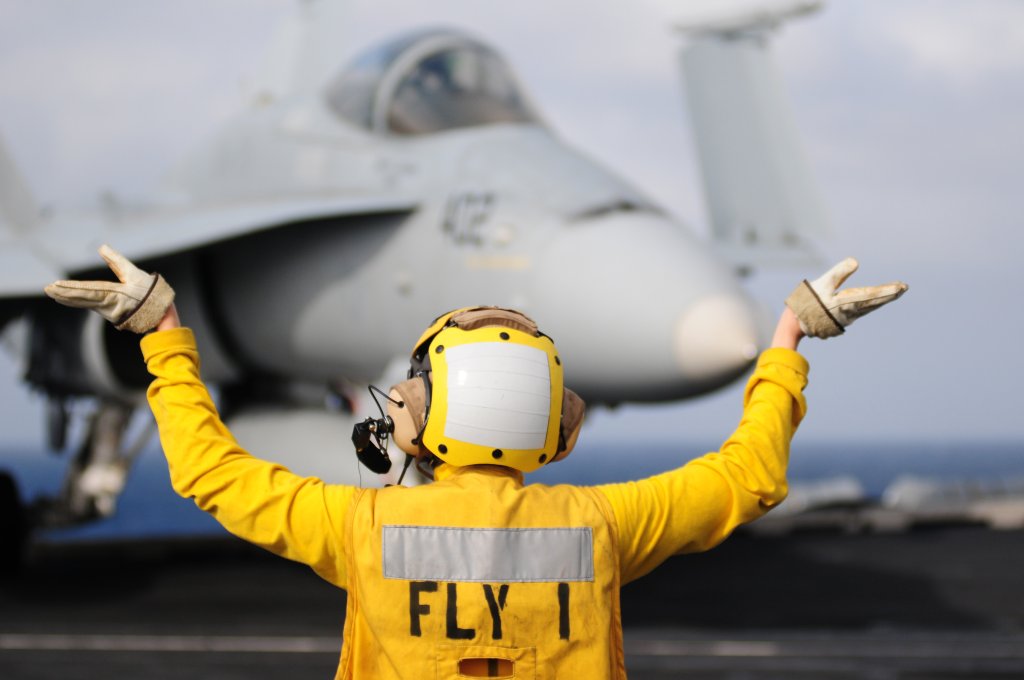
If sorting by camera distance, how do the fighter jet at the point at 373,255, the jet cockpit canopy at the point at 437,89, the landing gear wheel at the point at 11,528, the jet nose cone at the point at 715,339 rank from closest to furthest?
the jet nose cone at the point at 715,339
the fighter jet at the point at 373,255
the jet cockpit canopy at the point at 437,89
the landing gear wheel at the point at 11,528

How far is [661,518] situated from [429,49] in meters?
5.58

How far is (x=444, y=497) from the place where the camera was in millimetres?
1749

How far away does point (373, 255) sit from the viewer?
642 centimetres

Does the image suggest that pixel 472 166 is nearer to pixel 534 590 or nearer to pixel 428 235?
A: pixel 428 235

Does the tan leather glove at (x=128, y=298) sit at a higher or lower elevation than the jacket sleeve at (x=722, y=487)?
higher

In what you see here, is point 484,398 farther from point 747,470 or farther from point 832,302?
point 832,302

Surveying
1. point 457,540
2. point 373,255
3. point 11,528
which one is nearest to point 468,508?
point 457,540

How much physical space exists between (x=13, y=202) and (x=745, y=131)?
592 cm

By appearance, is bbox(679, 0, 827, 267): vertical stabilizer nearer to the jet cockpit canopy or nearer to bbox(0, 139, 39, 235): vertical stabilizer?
the jet cockpit canopy

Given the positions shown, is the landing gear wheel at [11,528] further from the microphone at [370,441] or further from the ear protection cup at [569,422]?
the ear protection cup at [569,422]

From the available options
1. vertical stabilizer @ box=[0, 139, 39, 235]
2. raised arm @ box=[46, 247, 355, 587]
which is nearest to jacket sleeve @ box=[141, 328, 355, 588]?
raised arm @ box=[46, 247, 355, 587]

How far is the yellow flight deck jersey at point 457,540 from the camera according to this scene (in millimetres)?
1731

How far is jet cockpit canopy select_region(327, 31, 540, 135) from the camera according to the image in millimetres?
6828

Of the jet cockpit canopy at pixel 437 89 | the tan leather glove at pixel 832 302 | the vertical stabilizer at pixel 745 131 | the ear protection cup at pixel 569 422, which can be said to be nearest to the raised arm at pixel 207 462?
the ear protection cup at pixel 569 422
